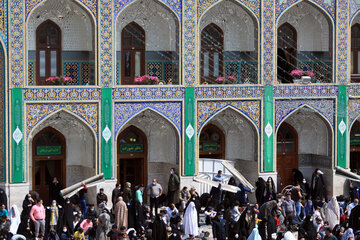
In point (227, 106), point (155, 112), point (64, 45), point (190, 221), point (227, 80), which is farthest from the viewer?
point (227, 80)

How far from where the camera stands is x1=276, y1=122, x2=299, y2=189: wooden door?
30.6 metres

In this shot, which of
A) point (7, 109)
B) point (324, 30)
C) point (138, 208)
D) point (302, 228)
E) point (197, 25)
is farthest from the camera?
point (324, 30)

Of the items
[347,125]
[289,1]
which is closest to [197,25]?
[289,1]

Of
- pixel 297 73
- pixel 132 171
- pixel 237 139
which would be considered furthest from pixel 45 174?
pixel 297 73

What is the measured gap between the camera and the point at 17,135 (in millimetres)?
26266

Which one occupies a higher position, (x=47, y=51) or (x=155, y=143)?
(x=47, y=51)

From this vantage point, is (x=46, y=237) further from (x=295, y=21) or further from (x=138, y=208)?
(x=295, y=21)

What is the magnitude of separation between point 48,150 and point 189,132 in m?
4.06

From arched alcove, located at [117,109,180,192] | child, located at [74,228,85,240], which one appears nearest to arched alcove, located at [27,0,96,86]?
arched alcove, located at [117,109,180,192]

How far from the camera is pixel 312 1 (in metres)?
29.1

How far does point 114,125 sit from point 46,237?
5.32 m

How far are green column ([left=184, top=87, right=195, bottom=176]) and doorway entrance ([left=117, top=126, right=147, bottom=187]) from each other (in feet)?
5.14

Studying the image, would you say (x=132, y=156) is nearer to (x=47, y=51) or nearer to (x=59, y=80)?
(x=59, y=80)

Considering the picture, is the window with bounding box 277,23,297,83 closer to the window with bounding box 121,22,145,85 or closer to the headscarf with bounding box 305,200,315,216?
the window with bounding box 121,22,145,85
